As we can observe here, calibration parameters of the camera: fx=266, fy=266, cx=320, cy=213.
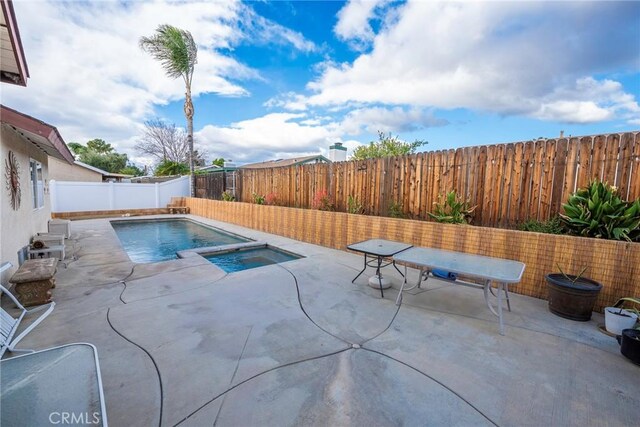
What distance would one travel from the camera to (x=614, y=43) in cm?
421

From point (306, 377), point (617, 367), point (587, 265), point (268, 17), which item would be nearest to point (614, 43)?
point (587, 265)

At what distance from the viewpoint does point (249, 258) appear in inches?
252

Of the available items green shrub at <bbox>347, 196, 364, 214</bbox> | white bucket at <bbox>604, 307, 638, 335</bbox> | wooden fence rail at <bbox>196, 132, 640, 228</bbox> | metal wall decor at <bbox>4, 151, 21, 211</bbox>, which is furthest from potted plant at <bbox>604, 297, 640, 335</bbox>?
metal wall decor at <bbox>4, 151, 21, 211</bbox>

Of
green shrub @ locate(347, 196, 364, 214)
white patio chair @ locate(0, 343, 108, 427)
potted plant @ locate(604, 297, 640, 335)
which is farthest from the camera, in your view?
green shrub @ locate(347, 196, 364, 214)

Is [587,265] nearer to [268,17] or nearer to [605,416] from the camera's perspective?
[605,416]

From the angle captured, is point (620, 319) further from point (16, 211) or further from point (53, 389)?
point (16, 211)

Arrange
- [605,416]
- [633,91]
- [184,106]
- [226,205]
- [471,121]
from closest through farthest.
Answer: [605,416]
[633,91]
[226,205]
[471,121]
[184,106]

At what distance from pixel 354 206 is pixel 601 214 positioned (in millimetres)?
4089

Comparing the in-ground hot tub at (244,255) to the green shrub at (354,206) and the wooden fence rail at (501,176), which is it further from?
the wooden fence rail at (501,176)

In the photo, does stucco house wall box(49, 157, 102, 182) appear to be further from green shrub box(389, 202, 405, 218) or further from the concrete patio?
green shrub box(389, 202, 405, 218)

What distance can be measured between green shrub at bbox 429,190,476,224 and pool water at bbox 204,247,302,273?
301 centimetres

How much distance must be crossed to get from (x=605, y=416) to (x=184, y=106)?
722 inches

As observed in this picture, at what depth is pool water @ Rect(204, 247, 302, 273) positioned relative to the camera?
5.90 meters

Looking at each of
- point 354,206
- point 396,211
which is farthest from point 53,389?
point 354,206
